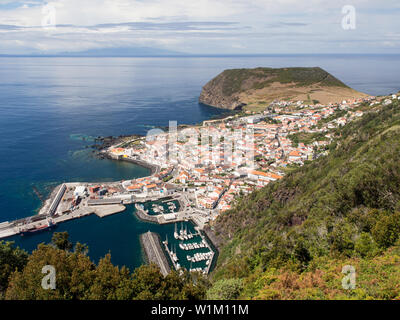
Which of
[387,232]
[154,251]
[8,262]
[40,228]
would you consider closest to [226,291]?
[387,232]

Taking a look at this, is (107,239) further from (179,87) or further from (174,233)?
(179,87)

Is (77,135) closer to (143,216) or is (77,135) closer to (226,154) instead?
(226,154)

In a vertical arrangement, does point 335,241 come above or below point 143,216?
above

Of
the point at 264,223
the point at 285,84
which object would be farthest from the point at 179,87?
the point at 264,223

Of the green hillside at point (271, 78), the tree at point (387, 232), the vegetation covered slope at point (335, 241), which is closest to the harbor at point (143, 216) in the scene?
the vegetation covered slope at point (335, 241)

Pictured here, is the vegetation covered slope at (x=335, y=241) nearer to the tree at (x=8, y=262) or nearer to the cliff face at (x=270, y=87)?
the tree at (x=8, y=262)

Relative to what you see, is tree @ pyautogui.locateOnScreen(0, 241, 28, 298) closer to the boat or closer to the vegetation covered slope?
the vegetation covered slope
